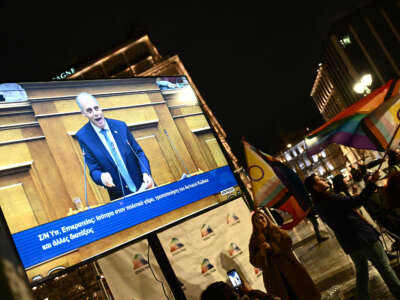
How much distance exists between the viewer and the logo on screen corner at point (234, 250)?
19.8 feet

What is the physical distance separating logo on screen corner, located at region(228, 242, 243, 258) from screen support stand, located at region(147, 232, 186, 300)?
1.17 metres

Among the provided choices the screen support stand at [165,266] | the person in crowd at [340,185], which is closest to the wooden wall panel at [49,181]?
the screen support stand at [165,266]

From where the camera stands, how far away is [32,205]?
15.2ft

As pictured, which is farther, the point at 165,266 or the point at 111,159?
the point at 111,159

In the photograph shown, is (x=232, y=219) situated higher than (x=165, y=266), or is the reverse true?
(x=232, y=219)

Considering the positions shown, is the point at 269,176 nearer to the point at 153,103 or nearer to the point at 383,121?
the point at 383,121

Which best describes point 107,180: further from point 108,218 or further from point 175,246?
point 175,246

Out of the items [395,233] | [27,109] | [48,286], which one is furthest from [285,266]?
[48,286]

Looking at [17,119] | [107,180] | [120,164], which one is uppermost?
[17,119]

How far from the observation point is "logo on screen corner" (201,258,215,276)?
18.5 ft

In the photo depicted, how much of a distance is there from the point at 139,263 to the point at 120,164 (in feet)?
5.18

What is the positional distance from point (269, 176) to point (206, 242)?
153 cm

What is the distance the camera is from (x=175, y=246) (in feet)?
18.3

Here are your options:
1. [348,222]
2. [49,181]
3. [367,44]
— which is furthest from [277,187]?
[367,44]
